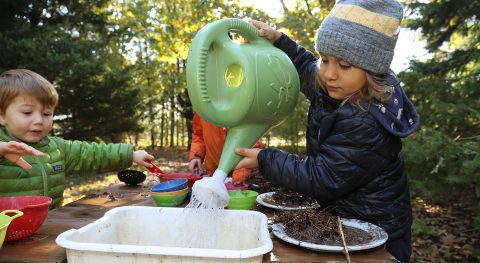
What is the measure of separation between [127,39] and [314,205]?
9220 mm

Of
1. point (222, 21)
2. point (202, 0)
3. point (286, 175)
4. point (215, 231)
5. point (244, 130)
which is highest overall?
point (202, 0)

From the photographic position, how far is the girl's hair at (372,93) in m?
1.28

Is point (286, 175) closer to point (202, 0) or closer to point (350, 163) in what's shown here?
point (350, 163)

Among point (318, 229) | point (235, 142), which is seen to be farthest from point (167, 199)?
point (318, 229)

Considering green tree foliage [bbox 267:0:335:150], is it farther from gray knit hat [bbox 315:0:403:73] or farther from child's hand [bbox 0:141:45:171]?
child's hand [bbox 0:141:45:171]

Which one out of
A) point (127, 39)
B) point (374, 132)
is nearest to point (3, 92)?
point (374, 132)

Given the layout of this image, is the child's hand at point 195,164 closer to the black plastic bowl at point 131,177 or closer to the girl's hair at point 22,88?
the black plastic bowl at point 131,177

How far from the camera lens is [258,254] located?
2.82 feet

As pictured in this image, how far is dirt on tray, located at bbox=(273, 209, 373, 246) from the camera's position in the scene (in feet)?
3.42

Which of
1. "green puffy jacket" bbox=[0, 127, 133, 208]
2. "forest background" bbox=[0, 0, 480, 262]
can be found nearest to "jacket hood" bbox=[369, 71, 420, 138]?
"forest background" bbox=[0, 0, 480, 262]

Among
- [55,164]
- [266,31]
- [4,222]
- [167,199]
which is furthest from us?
[55,164]

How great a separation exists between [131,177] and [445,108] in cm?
256

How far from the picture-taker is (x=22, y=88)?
174cm

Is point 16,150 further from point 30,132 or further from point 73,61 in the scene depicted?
point 73,61
